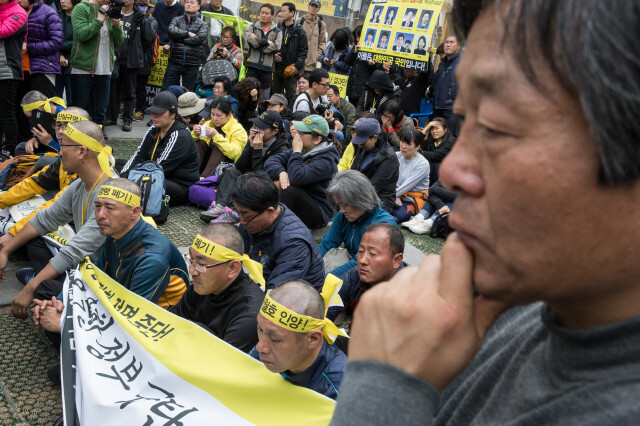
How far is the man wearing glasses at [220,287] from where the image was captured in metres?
3.66

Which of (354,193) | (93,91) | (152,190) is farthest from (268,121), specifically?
(93,91)

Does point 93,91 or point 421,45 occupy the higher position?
point 421,45

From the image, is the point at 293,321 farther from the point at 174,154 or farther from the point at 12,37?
the point at 12,37

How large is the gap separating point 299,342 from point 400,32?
771cm


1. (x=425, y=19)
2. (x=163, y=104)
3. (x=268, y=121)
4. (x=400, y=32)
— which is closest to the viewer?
(x=163, y=104)

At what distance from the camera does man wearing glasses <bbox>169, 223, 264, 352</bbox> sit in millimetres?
3664

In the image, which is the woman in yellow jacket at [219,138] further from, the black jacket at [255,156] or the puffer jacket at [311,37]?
the puffer jacket at [311,37]

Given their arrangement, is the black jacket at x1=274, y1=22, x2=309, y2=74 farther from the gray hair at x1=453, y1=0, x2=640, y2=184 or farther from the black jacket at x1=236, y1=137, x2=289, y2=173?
the gray hair at x1=453, y1=0, x2=640, y2=184

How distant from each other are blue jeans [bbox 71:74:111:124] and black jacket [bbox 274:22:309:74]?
3442 millimetres

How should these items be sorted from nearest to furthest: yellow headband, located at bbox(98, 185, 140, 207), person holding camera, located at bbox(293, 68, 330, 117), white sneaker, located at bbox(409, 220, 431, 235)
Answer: yellow headband, located at bbox(98, 185, 140, 207) < white sneaker, located at bbox(409, 220, 431, 235) < person holding camera, located at bbox(293, 68, 330, 117)

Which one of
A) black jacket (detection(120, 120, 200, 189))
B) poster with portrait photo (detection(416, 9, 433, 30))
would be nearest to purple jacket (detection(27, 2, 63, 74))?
black jacket (detection(120, 120, 200, 189))

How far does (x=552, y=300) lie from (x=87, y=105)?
932 centimetres

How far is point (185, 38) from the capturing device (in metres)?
9.98

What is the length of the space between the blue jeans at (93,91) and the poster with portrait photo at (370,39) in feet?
14.6
